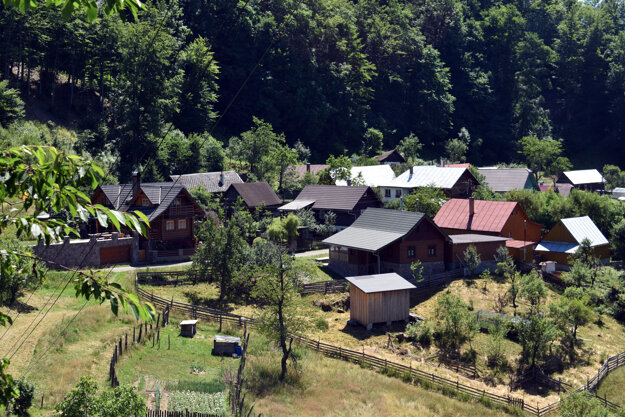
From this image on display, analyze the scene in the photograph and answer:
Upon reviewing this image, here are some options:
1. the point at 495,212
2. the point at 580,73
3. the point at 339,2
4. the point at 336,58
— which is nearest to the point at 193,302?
the point at 495,212

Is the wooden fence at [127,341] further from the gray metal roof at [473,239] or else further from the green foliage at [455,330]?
the gray metal roof at [473,239]

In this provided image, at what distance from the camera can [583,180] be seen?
316ft

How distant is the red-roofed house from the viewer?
53.5 m

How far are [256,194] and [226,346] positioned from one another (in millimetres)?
33132

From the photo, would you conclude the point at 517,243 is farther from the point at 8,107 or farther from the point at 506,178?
the point at 8,107

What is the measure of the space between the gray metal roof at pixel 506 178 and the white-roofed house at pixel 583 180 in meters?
19.8

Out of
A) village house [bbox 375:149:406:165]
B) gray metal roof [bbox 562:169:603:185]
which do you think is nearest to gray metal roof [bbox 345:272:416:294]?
village house [bbox 375:149:406:165]

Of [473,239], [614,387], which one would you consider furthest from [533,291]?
[473,239]

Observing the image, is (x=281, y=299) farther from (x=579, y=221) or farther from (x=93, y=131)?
(x=93, y=131)

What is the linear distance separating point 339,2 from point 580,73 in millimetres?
60033

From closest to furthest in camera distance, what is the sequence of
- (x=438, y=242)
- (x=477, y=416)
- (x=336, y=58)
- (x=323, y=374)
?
(x=477, y=416), (x=323, y=374), (x=438, y=242), (x=336, y=58)

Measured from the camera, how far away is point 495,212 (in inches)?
2156

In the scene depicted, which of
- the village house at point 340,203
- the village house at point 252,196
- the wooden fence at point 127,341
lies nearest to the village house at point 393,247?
the village house at point 340,203

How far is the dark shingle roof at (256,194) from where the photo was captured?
6162 centimetres
